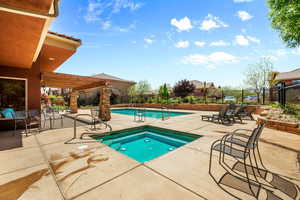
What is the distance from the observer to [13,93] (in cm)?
537

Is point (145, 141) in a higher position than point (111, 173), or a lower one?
lower

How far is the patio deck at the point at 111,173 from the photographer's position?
1679 millimetres

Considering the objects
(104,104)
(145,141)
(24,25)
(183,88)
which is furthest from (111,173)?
(183,88)

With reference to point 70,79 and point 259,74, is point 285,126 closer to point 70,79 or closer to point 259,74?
point 70,79

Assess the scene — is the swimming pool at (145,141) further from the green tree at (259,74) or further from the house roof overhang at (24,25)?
the green tree at (259,74)

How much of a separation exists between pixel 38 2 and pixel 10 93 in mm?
5712

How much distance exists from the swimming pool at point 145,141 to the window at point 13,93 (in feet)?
13.7

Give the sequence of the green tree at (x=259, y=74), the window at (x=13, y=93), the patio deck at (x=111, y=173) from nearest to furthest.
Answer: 1. the patio deck at (x=111, y=173)
2. the window at (x=13, y=93)
3. the green tree at (x=259, y=74)

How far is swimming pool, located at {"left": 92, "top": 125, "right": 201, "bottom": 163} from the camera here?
4098mm

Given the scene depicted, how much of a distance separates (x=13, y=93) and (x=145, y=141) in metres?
6.07

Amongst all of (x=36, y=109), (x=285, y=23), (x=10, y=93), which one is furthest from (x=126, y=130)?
(x=285, y=23)

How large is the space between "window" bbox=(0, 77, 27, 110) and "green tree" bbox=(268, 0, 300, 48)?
12496 millimetres

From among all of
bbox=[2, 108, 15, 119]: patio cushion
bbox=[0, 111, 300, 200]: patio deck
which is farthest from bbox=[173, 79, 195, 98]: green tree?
bbox=[2, 108, 15, 119]: patio cushion

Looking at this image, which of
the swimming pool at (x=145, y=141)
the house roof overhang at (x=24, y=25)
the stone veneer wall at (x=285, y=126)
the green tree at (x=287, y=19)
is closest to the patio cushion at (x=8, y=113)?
the house roof overhang at (x=24, y=25)
